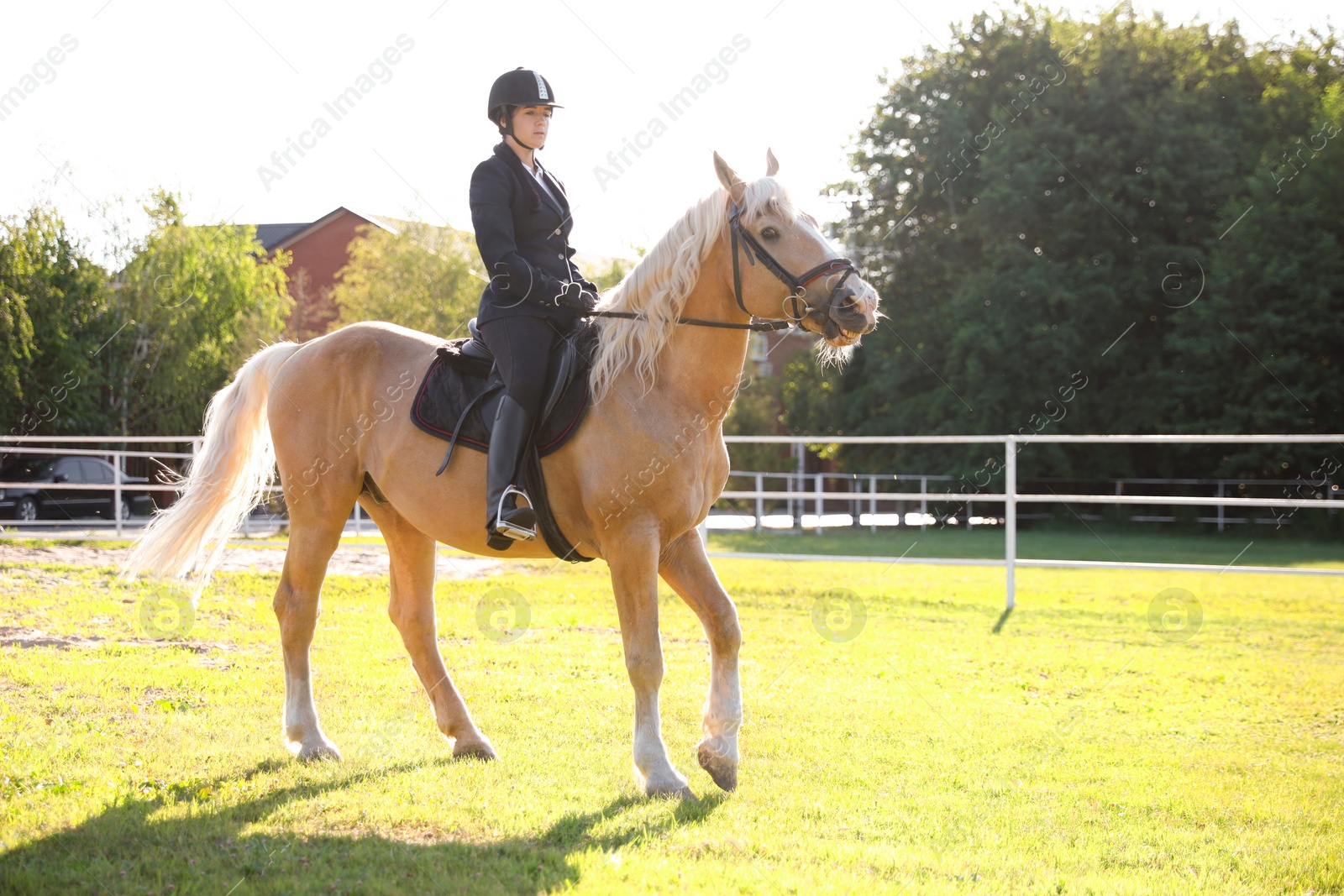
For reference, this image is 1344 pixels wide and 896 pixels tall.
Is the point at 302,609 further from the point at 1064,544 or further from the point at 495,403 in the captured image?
the point at 1064,544

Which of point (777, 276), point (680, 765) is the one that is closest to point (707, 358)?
point (777, 276)

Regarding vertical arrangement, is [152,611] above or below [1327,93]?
below

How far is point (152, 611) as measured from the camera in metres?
8.70

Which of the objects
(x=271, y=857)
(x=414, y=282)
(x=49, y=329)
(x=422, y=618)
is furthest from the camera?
(x=414, y=282)

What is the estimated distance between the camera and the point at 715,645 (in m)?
4.71

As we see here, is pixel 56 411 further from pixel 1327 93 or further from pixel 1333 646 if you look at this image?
pixel 1327 93

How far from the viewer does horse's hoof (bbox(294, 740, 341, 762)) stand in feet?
16.1

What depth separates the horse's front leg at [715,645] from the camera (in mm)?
4434

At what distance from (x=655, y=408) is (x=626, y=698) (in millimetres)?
2587

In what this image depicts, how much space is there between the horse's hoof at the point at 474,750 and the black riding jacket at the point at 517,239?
2.07 metres

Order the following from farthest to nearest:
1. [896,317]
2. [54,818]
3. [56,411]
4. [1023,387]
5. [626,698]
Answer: [896,317] < [1023,387] < [56,411] < [626,698] < [54,818]

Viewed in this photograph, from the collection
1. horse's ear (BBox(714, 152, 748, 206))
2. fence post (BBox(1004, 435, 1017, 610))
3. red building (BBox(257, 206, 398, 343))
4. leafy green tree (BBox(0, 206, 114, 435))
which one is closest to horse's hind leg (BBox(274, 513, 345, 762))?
horse's ear (BBox(714, 152, 748, 206))

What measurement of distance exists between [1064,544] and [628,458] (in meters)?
18.9

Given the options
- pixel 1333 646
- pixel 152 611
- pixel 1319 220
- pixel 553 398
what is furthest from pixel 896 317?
pixel 553 398
